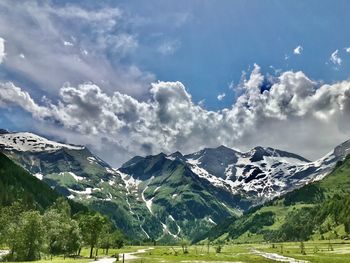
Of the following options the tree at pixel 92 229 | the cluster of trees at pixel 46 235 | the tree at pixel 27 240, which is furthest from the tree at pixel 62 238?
the tree at pixel 27 240

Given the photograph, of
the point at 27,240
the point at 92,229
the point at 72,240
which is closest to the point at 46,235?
the point at 72,240

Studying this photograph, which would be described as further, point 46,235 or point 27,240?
point 46,235

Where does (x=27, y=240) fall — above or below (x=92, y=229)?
below

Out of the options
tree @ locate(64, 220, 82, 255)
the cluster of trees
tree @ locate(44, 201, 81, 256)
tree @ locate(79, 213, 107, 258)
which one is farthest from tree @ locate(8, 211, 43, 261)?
tree @ locate(79, 213, 107, 258)

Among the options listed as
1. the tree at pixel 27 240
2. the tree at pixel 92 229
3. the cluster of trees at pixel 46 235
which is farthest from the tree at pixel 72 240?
the tree at pixel 27 240

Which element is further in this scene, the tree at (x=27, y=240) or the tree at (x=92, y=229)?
the tree at (x=92, y=229)

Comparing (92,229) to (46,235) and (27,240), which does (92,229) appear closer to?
(46,235)

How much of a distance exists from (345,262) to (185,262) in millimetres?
50749

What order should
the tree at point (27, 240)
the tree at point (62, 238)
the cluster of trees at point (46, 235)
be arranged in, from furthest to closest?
the tree at point (62, 238) → the cluster of trees at point (46, 235) → the tree at point (27, 240)

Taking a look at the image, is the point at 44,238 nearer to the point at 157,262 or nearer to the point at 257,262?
the point at 157,262

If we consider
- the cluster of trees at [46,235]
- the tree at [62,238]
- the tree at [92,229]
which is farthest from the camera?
the tree at [92,229]

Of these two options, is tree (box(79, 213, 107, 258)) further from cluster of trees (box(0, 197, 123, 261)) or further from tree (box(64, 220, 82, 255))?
tree (box(64, 220, 82, 255))

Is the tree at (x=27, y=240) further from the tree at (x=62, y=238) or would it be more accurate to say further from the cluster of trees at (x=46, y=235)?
the tree at (x=62, y=238)

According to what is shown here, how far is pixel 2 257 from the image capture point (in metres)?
144
